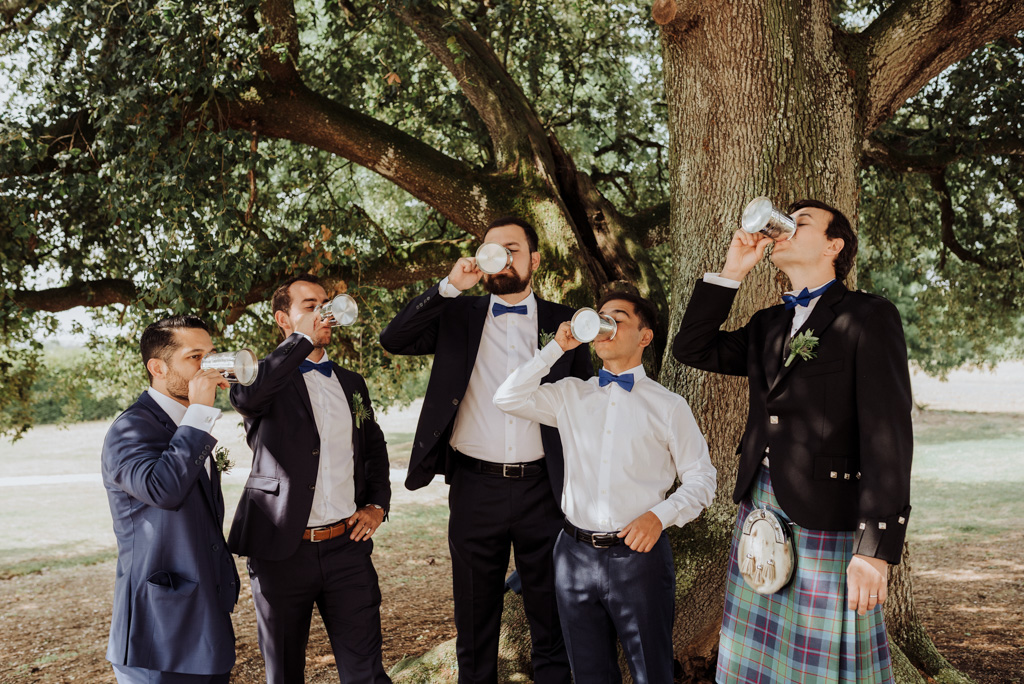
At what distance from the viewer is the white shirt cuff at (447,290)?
386 cm

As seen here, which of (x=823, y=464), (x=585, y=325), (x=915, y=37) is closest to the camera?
(x=823, y=464)

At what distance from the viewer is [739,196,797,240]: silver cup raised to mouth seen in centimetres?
291

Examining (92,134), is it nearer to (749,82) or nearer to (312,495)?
(312,495)

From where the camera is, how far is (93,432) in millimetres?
31328

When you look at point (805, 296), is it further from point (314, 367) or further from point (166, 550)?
point (166, 550)

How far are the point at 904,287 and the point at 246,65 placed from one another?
2555cm

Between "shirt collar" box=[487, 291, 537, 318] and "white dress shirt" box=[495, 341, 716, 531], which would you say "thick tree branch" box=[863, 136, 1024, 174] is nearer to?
"shirt collar" box=[487, 291, 537, 318]

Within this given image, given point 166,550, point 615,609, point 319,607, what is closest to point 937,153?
point 615,609

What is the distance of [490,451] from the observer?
3893mm

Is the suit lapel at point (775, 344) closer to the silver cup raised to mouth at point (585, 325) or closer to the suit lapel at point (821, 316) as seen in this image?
the suit lapel at point (821, 316)

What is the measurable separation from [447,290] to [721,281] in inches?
52.0

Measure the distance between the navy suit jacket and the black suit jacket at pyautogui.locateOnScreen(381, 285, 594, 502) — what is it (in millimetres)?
1103

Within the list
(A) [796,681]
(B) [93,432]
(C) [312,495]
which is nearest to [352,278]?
(C) [312,495]

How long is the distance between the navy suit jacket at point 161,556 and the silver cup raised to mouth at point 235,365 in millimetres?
242
